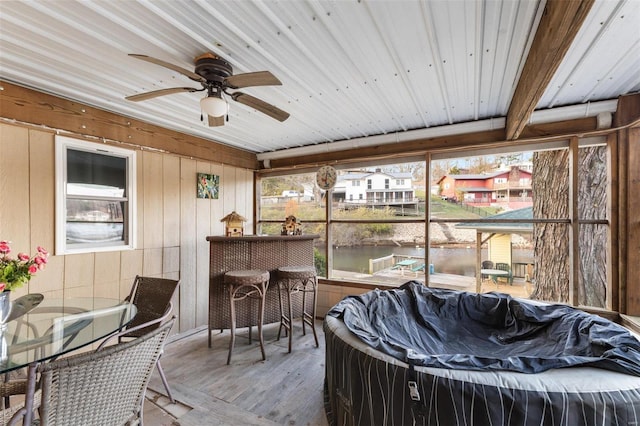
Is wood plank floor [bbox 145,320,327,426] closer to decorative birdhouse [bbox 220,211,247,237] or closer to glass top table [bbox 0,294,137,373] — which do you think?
glass top table [bbox 0,294,137,373]

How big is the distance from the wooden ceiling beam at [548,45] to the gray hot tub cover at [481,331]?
1.63m

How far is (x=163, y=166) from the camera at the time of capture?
3627mm

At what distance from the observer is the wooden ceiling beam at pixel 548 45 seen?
122 cm

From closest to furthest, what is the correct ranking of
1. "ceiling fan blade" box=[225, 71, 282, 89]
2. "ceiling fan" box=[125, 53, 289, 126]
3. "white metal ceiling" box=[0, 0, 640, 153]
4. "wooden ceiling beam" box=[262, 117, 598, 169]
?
"white metal ceiling" box=[0, 0, 640, 153], "ceiling fan blade" box=[225, 71, 282, 89], "ceiling fan" box=[125, 53, 289, 126], "wooden ceiling beam" box=[262, 117, 598, 169]

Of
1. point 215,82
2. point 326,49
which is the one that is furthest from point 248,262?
point 326,49

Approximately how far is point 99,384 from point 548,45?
263 cm

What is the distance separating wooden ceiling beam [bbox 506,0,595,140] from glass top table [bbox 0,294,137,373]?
9.28 ft

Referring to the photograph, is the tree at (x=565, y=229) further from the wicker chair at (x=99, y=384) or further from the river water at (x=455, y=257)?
A: the wicker chair at (x=99, y=384)

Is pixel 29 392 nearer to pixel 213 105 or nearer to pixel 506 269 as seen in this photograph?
pixel 213 105

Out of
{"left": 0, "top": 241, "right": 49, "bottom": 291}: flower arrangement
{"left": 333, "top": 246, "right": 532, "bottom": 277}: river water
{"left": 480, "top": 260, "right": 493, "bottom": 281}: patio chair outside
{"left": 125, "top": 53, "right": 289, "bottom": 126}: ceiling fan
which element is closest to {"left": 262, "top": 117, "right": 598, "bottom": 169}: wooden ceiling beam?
{"left": 333, "top": 246, "right": 532, "bottom": 277}: river water

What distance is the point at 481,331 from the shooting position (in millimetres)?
2789

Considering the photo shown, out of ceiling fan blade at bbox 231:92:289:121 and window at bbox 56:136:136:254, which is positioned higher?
ceiling fan blade at bbox 231:92:289:121

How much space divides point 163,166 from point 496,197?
4.37m

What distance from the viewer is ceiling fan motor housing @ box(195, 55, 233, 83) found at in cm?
195
